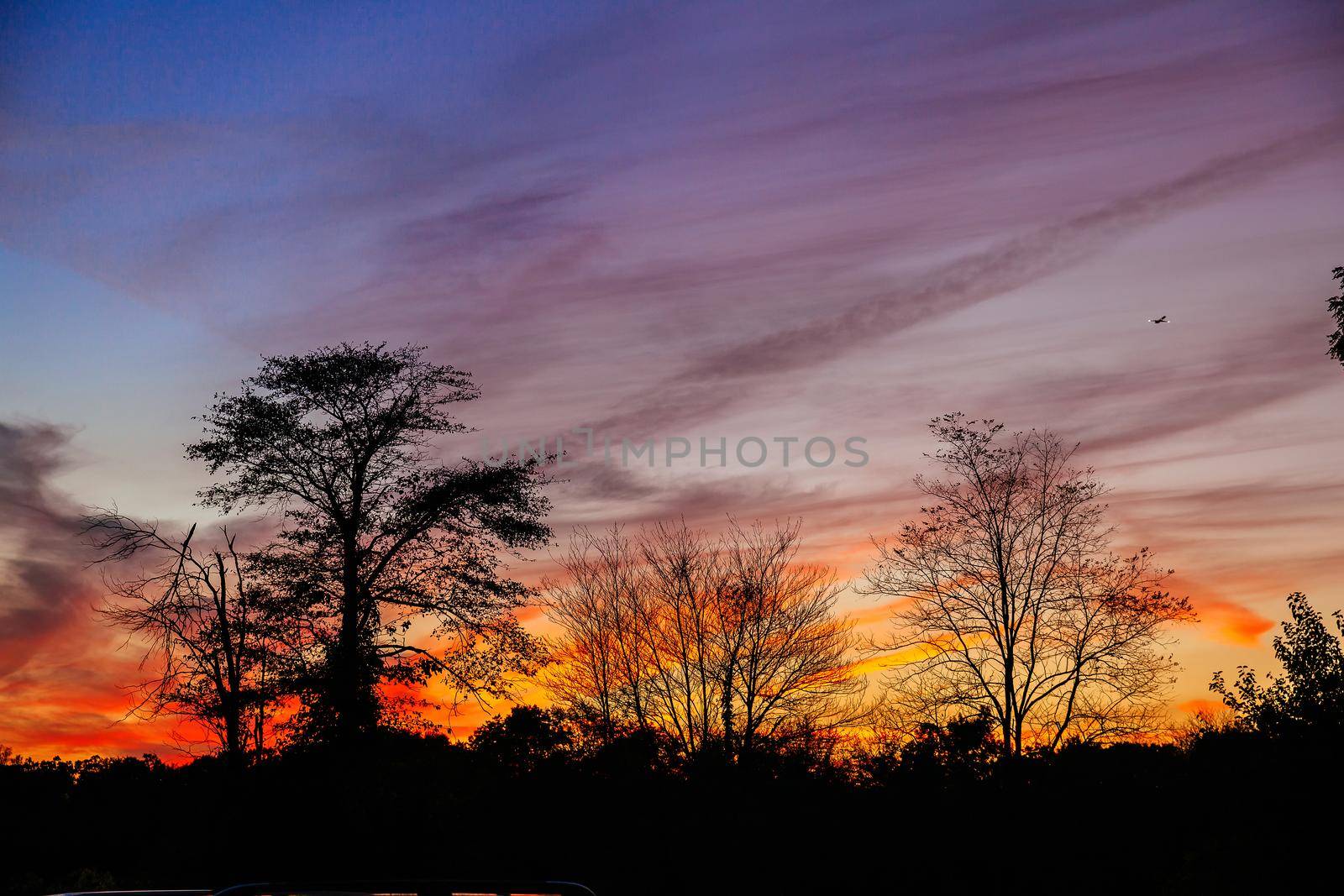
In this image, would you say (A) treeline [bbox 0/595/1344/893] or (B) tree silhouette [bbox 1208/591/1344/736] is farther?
(A) treeline [bbox 0/595/1344/893]

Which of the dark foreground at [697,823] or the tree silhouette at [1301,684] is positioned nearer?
the tree silhouette at [1301,684]

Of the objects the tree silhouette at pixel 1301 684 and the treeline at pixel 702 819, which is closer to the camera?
the tree silhouette at pixel 1301 684

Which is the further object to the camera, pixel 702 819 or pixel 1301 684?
pixel 702 819

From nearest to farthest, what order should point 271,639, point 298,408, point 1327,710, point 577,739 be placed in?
point 1327,710 → point 271,639 → point 298,408 → point 577,739

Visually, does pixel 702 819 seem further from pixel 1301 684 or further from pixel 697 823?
pixel 1301 684

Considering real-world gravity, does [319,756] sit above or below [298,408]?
below

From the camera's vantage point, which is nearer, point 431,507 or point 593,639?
point 431,507

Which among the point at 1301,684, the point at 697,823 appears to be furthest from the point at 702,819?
the point at 1301,684

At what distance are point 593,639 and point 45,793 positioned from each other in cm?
1939

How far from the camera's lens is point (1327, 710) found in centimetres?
1328

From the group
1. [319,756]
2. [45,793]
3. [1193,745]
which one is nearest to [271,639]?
[319,756]

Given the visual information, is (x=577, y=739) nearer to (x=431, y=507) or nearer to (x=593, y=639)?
(x=593, y=639)

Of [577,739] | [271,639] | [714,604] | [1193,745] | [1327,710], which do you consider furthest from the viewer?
[714,604]

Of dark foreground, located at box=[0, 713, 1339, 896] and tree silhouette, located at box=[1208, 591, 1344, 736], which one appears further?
dark foreground, located at box=[0, 713, 1339, 896]
